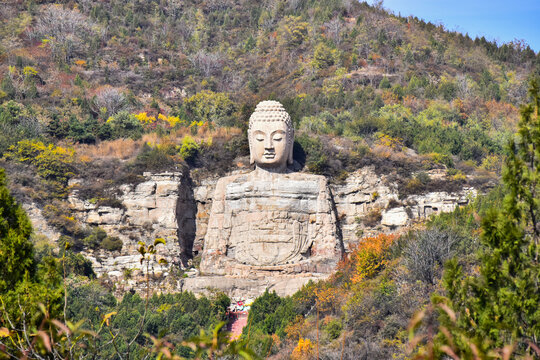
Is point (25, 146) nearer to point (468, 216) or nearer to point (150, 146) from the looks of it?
point (150, 146)

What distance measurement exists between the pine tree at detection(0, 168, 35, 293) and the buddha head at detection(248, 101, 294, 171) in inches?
677

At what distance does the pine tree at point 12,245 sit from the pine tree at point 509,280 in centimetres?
680

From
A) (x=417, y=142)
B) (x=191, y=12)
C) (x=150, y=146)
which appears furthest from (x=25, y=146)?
(x=191, y=12)

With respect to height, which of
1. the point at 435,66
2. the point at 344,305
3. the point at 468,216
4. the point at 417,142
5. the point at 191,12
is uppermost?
the point at 191,12

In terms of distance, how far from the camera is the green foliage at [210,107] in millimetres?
42450

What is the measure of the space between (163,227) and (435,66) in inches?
975

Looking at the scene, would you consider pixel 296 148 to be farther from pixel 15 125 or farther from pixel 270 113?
pixel 15 125

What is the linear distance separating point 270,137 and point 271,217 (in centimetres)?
316

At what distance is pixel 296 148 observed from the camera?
33.3 metres

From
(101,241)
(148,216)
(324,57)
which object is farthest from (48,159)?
(324,57)

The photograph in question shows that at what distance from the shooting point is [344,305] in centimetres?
2178

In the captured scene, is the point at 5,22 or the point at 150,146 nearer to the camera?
the point at 150,146

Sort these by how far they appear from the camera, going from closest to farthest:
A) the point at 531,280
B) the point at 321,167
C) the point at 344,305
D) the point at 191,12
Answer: the point at 531,280 < the point at 344,305 < the point at 321,167 < the point at 191,12

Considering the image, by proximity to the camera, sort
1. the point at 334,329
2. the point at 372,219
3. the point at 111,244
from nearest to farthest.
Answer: the point at 334,329, the point at 111,244, the point at 372,219
